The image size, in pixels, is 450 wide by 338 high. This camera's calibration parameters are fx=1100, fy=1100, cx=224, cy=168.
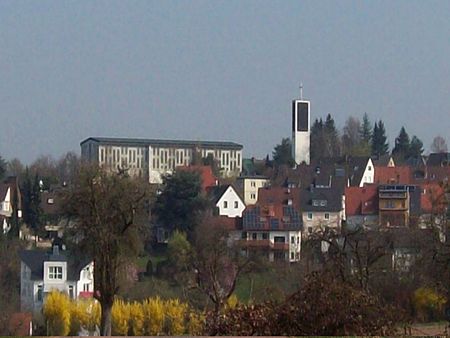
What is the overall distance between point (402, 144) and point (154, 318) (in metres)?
87.7

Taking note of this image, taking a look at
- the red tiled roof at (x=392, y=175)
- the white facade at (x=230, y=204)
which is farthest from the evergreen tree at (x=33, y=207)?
the red tiled roof at (x=392, y=175)

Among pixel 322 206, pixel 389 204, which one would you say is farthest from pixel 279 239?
pixel 389 204

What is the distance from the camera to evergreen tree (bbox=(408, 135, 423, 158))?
117 metres

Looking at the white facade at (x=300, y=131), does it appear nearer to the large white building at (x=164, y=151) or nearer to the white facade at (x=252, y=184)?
the large white building at (x=164, y=151)

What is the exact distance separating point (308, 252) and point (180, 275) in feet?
26.2

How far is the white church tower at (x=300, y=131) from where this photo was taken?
11019 cm

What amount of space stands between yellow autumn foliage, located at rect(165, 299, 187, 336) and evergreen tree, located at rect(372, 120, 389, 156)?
8976 centimetres

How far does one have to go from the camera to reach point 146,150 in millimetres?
120375

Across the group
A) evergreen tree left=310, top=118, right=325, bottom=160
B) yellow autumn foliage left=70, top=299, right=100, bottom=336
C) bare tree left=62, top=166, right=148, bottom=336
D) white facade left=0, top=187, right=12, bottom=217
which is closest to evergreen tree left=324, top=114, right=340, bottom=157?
evergreen tree left=310, top=118, right=325, bottom=160

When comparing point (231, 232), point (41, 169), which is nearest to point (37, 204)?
point (231, 232)

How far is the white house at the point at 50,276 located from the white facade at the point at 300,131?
61942 millimetres

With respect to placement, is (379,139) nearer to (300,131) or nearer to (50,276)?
(300,131)

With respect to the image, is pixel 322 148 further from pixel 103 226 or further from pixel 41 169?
pixel 103 226

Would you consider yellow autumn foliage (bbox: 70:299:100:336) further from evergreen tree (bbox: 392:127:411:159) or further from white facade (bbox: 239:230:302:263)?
evergreen tree (bbox: 392:127:411:159)
